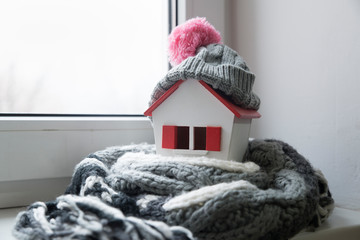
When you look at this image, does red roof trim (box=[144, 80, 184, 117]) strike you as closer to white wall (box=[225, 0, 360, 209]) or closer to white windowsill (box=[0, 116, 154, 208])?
white windowsill (box=[0, 116, 154, 208])

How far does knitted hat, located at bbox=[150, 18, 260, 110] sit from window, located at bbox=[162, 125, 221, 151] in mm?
71

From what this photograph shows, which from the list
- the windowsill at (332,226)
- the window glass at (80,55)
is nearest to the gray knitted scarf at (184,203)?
the windowsill at (332,226)

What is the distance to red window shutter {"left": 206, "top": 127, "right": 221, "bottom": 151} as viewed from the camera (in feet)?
1.72

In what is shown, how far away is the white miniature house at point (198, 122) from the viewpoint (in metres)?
0.52

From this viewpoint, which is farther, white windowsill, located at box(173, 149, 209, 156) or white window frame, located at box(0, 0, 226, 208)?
white window frame, located at box(0, 0, 226, 208)

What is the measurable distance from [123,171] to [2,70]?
43 cm

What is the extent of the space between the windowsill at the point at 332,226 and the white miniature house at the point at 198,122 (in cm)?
17

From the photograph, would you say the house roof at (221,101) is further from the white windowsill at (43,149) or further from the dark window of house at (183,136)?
the white windowsill at (43,149)

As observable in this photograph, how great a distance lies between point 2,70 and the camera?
728 millimetres

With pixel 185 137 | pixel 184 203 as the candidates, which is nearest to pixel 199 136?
pixel 185 137

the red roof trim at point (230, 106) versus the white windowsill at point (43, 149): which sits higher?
the red roof trim at point (230, 106)

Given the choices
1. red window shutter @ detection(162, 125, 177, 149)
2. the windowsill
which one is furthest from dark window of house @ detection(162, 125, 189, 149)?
the windowsill

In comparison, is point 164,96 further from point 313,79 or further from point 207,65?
point 313,79

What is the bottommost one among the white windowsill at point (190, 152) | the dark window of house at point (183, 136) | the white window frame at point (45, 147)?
the white window frame at point (45, 147)
